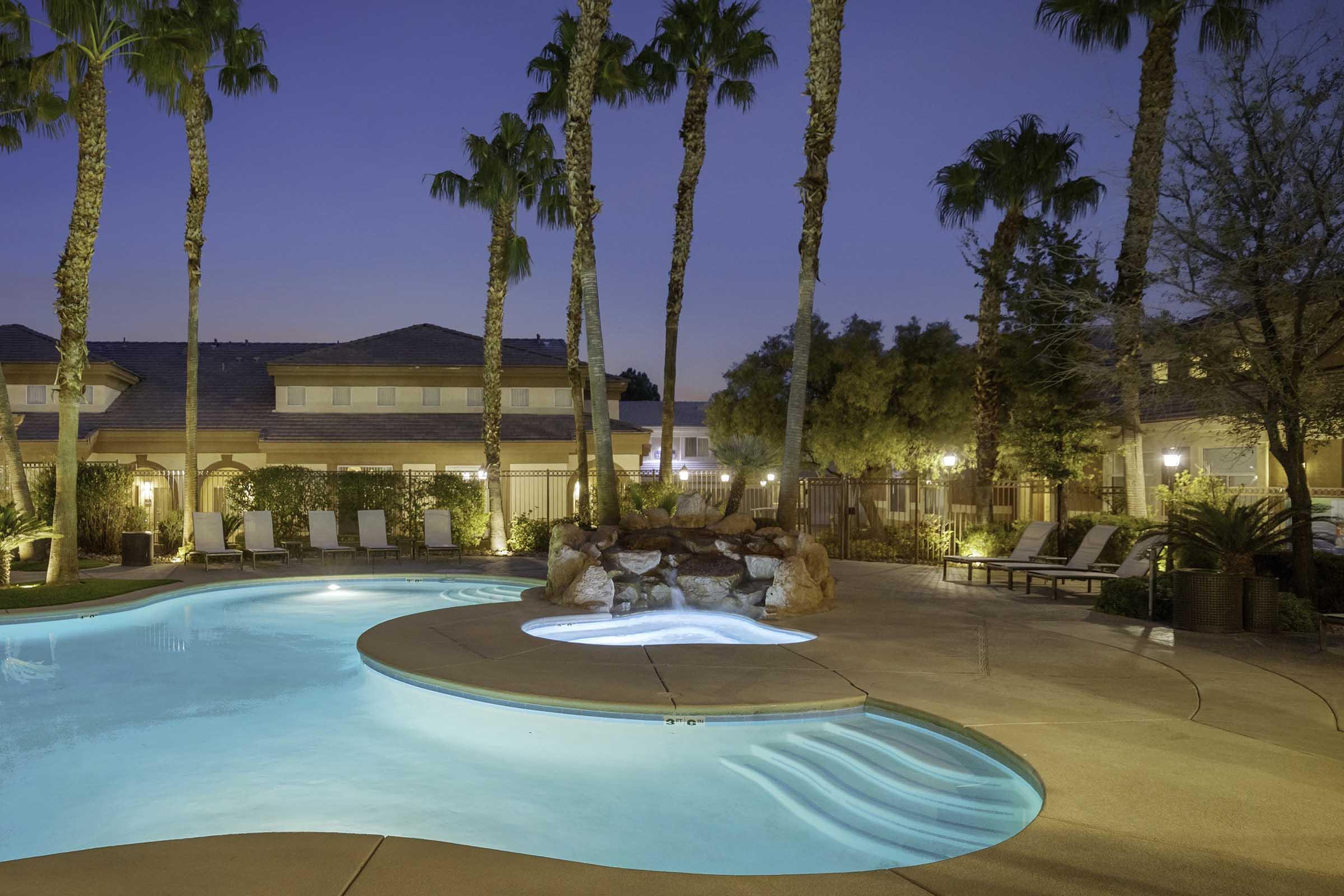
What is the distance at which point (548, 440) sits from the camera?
27906 millimetres

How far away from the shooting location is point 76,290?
1333 centimetres

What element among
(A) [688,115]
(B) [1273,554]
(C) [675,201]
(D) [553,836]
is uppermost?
(A) [688,115]

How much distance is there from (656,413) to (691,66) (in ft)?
103

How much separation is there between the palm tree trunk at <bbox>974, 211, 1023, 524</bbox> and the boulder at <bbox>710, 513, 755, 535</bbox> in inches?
319

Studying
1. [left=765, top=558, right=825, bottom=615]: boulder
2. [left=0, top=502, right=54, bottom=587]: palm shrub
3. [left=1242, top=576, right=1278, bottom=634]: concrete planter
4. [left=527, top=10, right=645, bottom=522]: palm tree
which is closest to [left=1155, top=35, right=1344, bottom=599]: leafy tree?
[left=1242, top=576, right=1278, bottom=634]: concrete planter

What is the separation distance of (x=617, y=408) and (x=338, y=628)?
21.2m

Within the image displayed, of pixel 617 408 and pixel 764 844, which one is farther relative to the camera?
pixel 617 408

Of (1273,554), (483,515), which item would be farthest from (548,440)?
(1273,554)

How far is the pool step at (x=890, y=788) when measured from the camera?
15.7ft

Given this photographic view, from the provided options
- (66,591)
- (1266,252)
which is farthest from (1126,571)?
(66,591)

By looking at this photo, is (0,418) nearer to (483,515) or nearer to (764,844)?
(483,515)

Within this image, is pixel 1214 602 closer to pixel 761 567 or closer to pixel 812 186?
pixel 761 567

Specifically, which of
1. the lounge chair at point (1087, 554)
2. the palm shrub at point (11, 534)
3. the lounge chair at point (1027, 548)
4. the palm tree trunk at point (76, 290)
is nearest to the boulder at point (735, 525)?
the lounge chair at point (1027, 548)

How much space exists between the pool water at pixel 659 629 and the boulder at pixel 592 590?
0.39 meters
